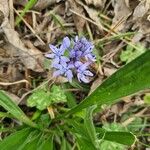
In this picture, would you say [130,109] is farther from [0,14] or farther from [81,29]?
[0,14]

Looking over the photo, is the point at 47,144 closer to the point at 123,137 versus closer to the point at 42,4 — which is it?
the point at 123,137

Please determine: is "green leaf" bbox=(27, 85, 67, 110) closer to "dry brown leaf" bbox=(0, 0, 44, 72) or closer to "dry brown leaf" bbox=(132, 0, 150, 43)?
"dry brown leaf" bbox=(0, 0, 44, 72)

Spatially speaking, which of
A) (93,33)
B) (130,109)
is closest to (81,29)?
(93,33)

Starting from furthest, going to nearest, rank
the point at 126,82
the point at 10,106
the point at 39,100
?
the point at 39,100 → the point at 10,106 → the point at 126,82

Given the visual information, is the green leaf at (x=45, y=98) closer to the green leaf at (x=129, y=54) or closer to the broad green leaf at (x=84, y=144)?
the broad green leaf at (x=84, y=144)

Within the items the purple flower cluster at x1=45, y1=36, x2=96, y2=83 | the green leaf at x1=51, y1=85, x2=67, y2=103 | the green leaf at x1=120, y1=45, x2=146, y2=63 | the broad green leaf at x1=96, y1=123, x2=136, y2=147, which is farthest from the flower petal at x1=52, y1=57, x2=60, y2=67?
the green leaf at x1=120, y1=45, x2=146, y2=63

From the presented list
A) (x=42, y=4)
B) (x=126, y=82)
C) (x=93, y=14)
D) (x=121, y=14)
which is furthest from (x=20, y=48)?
(x=126, y=82)
